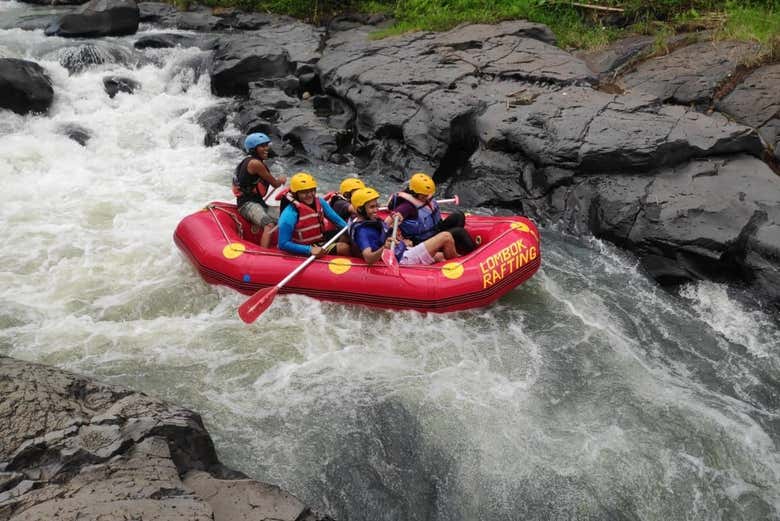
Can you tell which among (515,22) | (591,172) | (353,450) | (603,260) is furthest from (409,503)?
(515,22)

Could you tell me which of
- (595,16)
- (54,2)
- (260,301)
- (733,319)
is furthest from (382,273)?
(54,2)

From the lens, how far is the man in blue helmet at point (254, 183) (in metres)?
6.04

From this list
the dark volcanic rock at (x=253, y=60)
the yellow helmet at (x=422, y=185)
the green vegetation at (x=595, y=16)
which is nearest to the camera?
the yellow helmet at (x=422, y=185)

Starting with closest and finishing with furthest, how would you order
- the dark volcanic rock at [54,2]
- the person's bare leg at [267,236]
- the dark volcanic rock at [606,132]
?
the person's bare leg at [267,236], the dark volcanic rock at [606,132], the dark volcanic rock at [54,2]

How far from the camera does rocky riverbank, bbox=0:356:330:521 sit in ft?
8.91

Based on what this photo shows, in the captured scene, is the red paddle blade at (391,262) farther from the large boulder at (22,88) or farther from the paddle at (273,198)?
the large boulder at (22,88)

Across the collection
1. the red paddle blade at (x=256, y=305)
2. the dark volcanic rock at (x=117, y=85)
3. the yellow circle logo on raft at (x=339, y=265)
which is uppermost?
the yellow circle logo on raft at (x=339, y=265)

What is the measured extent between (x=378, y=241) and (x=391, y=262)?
271mm

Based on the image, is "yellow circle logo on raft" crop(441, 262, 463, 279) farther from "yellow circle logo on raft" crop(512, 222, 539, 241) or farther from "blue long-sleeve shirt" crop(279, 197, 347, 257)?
"blue long-sleeve shirt" crop(279, 197, 347, 257)

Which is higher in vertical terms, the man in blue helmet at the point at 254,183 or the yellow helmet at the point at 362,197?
the yellow helmet at the point at 362,197

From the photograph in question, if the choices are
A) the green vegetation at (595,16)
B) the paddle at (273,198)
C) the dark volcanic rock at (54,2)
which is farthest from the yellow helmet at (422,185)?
the dark volcanic rock at (54,2)

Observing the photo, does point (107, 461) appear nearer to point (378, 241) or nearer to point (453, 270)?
point (378, 241)

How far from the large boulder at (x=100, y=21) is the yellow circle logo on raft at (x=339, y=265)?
971cm

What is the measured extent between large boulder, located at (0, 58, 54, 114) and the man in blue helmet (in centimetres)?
540
